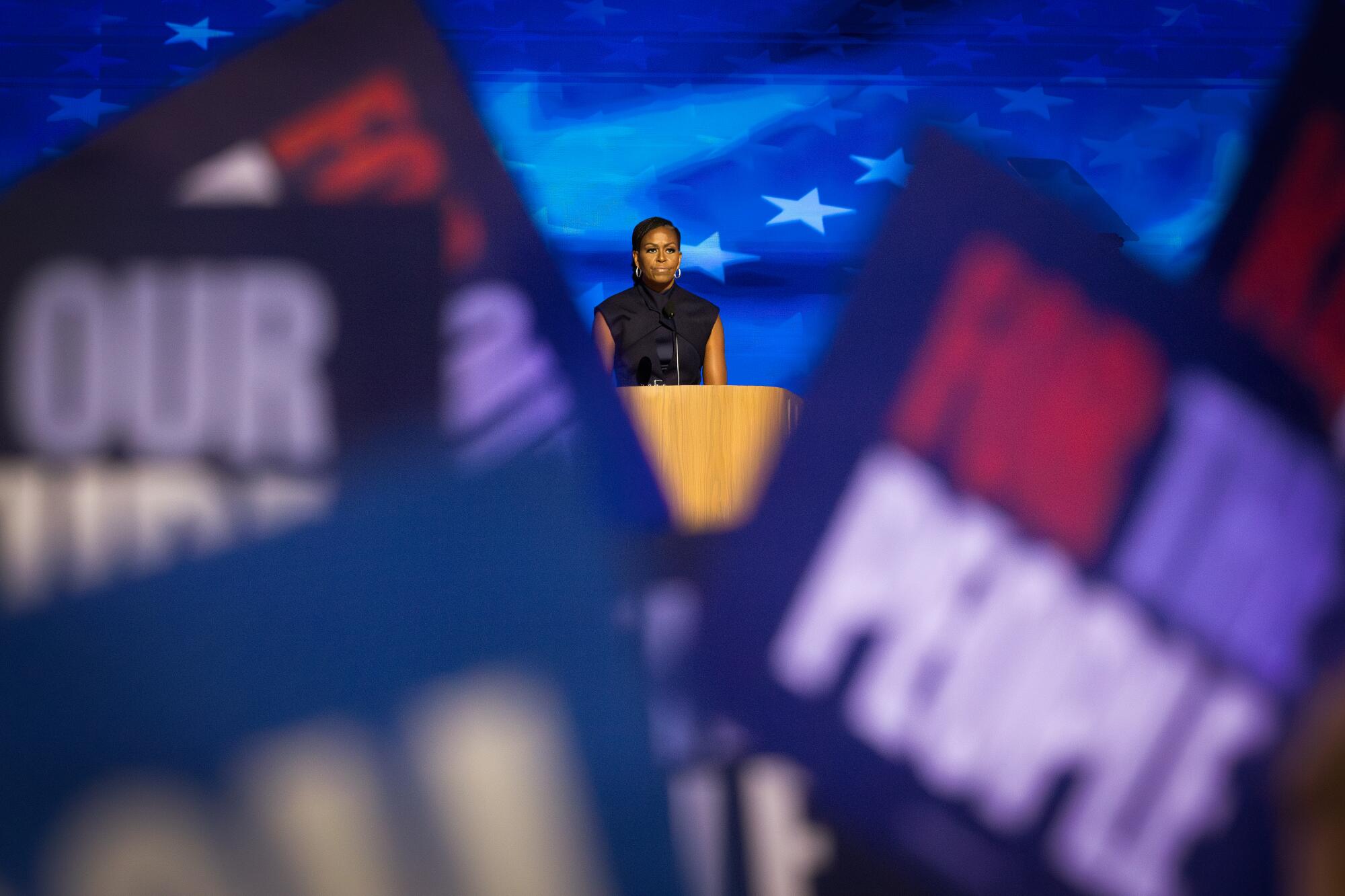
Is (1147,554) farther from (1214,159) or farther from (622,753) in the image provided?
(1214,159)

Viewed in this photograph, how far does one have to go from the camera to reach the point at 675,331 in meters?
2.50

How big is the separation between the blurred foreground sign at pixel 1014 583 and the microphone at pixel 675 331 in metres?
0.93

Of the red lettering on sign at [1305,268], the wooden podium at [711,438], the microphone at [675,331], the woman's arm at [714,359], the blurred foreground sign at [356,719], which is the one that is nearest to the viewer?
the blurred foreground sign at [356,719]

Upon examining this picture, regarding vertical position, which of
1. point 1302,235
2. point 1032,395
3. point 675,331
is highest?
point 1302,235

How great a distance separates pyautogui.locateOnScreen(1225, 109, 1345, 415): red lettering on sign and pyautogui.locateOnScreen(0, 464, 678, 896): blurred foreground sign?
0.97 m

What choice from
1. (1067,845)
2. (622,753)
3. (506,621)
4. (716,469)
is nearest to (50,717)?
(506,621)

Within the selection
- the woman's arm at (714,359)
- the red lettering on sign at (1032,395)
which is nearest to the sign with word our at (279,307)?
the red lettering on sign at (1032,395)

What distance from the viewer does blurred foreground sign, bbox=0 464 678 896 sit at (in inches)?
58.2

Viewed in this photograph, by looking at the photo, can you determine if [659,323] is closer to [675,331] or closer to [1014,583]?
[675,331]

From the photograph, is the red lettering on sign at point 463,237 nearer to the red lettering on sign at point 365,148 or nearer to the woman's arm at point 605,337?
the red lettering on sign at point 365,148

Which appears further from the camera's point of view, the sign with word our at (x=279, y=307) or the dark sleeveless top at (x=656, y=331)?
the dark sleeveless top at (x=656, y=331)

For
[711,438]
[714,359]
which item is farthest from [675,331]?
[711,438]

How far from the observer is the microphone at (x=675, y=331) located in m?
2.49

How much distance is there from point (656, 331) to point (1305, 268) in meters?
1.33
